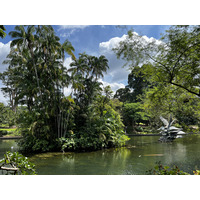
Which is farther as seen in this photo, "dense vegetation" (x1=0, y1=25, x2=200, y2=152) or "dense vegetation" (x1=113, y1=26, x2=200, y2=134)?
"dense vegetation" (x1=0, y1=25, x2=200, y2=152)

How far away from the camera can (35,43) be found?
788 centimetres

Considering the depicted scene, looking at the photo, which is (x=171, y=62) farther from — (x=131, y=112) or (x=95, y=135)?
(x=131, y=112)

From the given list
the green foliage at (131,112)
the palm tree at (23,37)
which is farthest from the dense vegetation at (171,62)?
the green foliage at (131,112)

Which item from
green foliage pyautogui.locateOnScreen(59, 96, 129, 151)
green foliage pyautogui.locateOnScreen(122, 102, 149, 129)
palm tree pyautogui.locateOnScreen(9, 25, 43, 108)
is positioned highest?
palm tree pyautogui.locateOnScreen(9, 25, 43, 108)

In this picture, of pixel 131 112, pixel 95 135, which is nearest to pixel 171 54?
pixel 95 135

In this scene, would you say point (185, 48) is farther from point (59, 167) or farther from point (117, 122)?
point (117, 122)

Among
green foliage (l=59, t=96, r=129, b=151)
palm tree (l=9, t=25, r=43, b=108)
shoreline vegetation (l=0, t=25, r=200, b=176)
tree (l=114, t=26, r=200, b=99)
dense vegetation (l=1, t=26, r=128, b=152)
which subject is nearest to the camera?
tree (l=114, t=26, r=200, b=99)

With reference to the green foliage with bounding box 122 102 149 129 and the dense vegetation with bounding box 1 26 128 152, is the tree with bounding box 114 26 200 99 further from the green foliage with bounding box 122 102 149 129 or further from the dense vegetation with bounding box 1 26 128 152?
the green foliage with bounding box 122 102 149 129

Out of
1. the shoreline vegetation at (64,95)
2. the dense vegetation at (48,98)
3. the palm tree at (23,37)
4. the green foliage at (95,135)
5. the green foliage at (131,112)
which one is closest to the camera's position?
the shoreline vegetation at (64,95)

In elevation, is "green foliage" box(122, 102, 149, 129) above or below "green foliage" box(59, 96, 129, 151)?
above

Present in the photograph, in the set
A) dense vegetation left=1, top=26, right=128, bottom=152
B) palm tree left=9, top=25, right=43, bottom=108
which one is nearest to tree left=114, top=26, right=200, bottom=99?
dense vegetation left=1, top=26, right=128, bottom=152

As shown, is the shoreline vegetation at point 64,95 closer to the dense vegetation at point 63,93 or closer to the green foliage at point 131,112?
the dense vegetation at point 63,93
